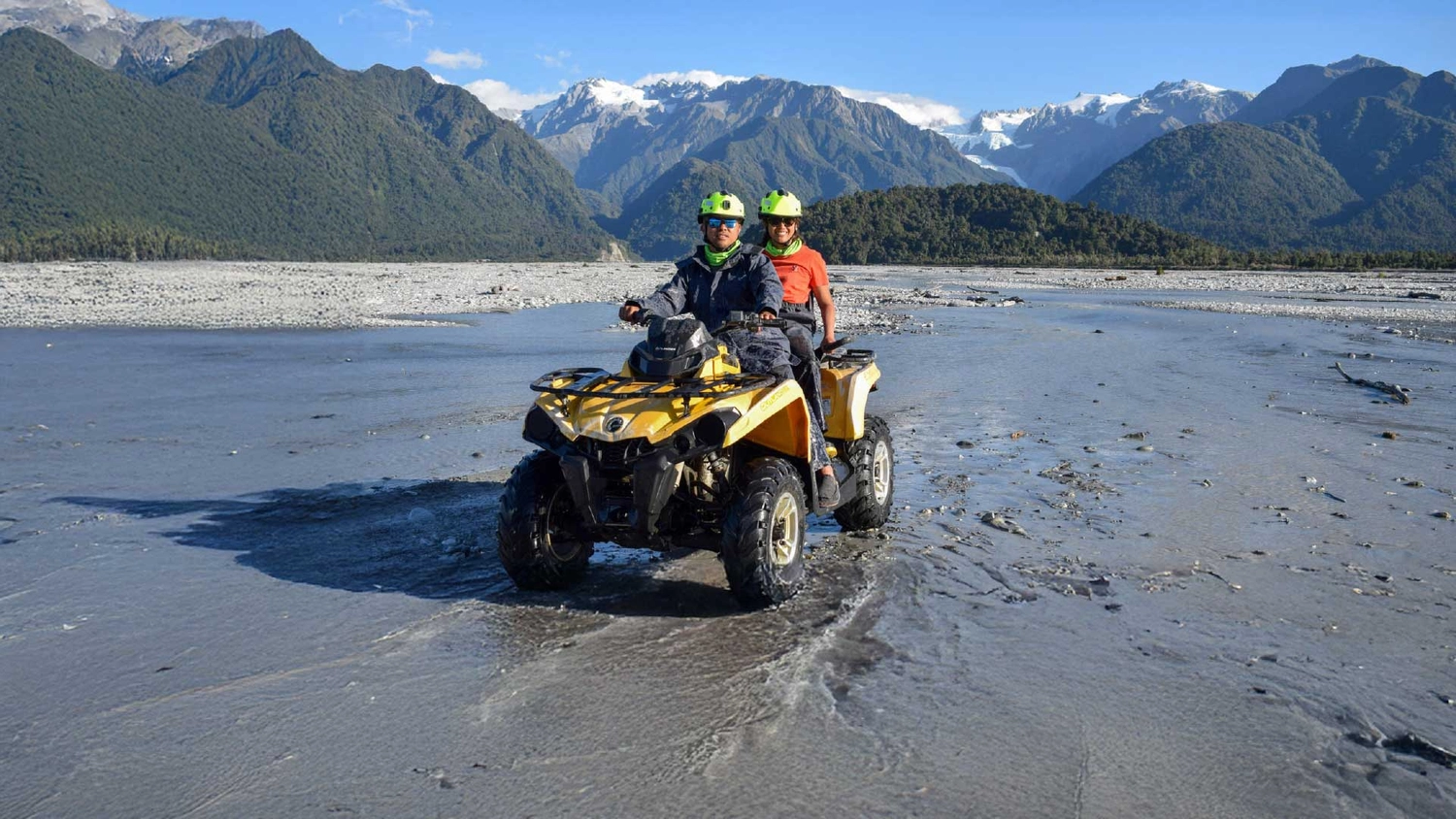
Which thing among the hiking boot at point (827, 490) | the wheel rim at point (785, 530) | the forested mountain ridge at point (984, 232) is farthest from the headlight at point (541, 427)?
the forested mountain ridge at point (984, 232)

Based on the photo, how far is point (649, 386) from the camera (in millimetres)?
5969

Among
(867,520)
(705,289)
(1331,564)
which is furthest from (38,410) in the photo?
(1331,564)

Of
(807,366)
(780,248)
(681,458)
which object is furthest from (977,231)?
(681,458)

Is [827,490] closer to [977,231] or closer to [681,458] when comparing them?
[681,458]

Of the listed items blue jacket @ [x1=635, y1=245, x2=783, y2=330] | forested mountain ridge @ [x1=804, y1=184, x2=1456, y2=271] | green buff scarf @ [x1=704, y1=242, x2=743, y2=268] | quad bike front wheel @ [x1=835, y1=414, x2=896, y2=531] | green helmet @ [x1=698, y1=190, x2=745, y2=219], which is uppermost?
forested mountain ridge @ [x1=804, y1=184, x2=1456, y2=271]

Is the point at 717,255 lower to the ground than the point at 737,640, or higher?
higher

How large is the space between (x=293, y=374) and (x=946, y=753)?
14.0 m

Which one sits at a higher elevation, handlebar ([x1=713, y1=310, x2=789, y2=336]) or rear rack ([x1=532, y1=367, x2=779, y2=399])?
handlebar ([x1=713, y1=310, x2=789, y2=336])

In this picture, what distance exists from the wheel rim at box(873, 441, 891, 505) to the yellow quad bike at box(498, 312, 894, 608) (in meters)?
1.24

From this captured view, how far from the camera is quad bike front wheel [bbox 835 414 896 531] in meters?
7.41

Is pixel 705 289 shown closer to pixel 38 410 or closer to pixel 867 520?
pixel 867 520

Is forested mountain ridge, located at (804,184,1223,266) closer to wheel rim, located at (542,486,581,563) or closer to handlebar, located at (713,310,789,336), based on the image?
handlebar, located at (713,310,789,336)

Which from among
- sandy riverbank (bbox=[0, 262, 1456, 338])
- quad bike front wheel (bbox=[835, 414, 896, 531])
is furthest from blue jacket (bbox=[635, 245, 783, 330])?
sandy riverbank (bbox=[0, 262, 1456, 338])

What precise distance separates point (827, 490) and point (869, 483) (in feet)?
2.90
